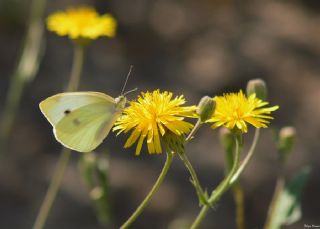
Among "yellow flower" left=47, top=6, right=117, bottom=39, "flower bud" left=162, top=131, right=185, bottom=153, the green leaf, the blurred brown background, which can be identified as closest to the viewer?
"flower bud" left=162, top=131, right=185, bottom=153

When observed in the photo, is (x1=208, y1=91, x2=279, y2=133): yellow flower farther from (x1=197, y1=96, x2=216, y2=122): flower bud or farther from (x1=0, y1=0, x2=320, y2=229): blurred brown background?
(x1=0, y1=0, x2=320, y2=229): blurred brown background

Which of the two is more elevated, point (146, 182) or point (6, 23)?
point (6, 23)

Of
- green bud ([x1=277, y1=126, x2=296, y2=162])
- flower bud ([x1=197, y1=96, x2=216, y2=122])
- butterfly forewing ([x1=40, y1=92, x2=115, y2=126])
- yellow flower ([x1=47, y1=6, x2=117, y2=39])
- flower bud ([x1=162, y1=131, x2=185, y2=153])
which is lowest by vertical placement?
green bud ([x1=277, y1=126, x2=296, y2=162])

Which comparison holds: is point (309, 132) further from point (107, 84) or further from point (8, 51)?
point (8, 51)

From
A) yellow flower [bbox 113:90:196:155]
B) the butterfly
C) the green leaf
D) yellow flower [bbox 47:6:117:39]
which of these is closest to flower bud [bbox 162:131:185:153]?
yellow flower [bbox 113:90:196:155]

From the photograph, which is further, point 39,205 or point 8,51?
point 8,51

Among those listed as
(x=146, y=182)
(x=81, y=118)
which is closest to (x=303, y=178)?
(x=81, y=118)
